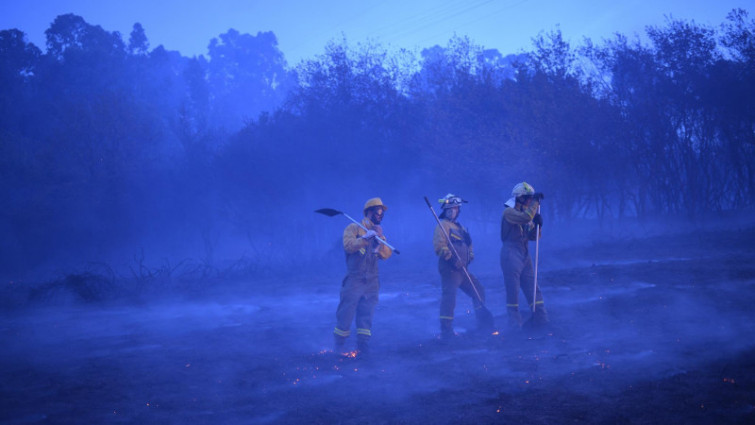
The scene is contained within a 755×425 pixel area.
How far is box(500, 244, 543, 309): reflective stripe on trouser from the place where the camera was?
7855 millimetres

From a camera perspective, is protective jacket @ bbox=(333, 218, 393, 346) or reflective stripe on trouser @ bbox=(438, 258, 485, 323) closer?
protective jacket @ bbox=(333, 218, 393, 346)

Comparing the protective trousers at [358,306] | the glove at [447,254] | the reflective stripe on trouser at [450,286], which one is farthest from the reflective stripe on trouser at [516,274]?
the protective trousers at [358,306]

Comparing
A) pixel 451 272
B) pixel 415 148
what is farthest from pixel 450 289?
pixel 415 148

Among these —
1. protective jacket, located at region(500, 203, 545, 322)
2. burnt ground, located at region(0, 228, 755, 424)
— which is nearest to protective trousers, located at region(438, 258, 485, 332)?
burnt ground, located at region(0, 228, 755, 424)

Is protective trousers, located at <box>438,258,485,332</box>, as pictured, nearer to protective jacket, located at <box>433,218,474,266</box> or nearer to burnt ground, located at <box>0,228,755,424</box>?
protective jacket, located at <box>433,218,474,266</box>

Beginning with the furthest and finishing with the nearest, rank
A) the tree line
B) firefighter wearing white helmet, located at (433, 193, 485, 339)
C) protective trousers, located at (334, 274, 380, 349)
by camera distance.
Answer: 1. the tree line
2. firefighter wearing white helmet, located at (433, 193, 485, 339)
3. protective trousers, located at (334, 274, 380, 349)

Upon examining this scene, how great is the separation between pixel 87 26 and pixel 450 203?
46.6 meters

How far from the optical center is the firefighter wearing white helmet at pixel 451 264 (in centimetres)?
793

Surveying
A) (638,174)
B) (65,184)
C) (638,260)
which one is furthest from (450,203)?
(65,184)

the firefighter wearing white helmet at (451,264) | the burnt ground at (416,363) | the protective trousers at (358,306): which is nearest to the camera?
the burnt ground at (416,363)

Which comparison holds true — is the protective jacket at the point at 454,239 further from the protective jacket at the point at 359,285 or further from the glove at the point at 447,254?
the protective jacket at the point at 359,285

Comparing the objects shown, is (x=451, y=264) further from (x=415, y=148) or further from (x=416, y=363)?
(x=415, y=148)

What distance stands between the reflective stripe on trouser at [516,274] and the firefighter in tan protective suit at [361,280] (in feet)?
5.24

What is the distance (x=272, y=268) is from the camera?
62.8ft
